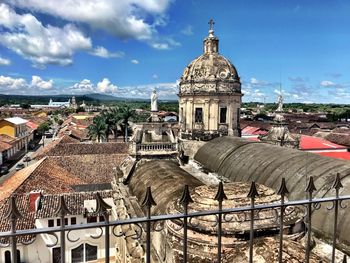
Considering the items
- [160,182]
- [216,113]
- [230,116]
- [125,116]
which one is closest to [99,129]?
[125,116]

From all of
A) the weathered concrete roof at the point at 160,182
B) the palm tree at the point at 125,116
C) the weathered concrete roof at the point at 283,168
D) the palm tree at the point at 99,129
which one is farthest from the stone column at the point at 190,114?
the palm tree at the point at 99,129

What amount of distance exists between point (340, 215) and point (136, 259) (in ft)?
19.3

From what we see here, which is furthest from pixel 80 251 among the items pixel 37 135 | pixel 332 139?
pixel 37 135

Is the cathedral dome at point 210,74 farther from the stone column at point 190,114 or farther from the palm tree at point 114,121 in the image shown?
the palm tree at point 114,121

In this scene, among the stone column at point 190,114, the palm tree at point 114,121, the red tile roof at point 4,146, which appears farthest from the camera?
the palm tree at point 114,121

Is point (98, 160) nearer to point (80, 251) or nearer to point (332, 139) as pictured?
point (80, 251)

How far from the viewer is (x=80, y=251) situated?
17438 millimetres

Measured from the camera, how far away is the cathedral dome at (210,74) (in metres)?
22.1

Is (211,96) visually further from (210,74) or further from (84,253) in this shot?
(84,253)

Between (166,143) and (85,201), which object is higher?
(166,143)

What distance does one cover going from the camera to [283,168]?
12.8m

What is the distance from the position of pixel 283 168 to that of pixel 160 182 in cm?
492

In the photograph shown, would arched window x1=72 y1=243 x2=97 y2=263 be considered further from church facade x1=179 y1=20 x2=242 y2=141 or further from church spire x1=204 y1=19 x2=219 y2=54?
church spire x1=204 y1=19 x2=219 y2=54

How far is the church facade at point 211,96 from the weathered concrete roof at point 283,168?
216cm
